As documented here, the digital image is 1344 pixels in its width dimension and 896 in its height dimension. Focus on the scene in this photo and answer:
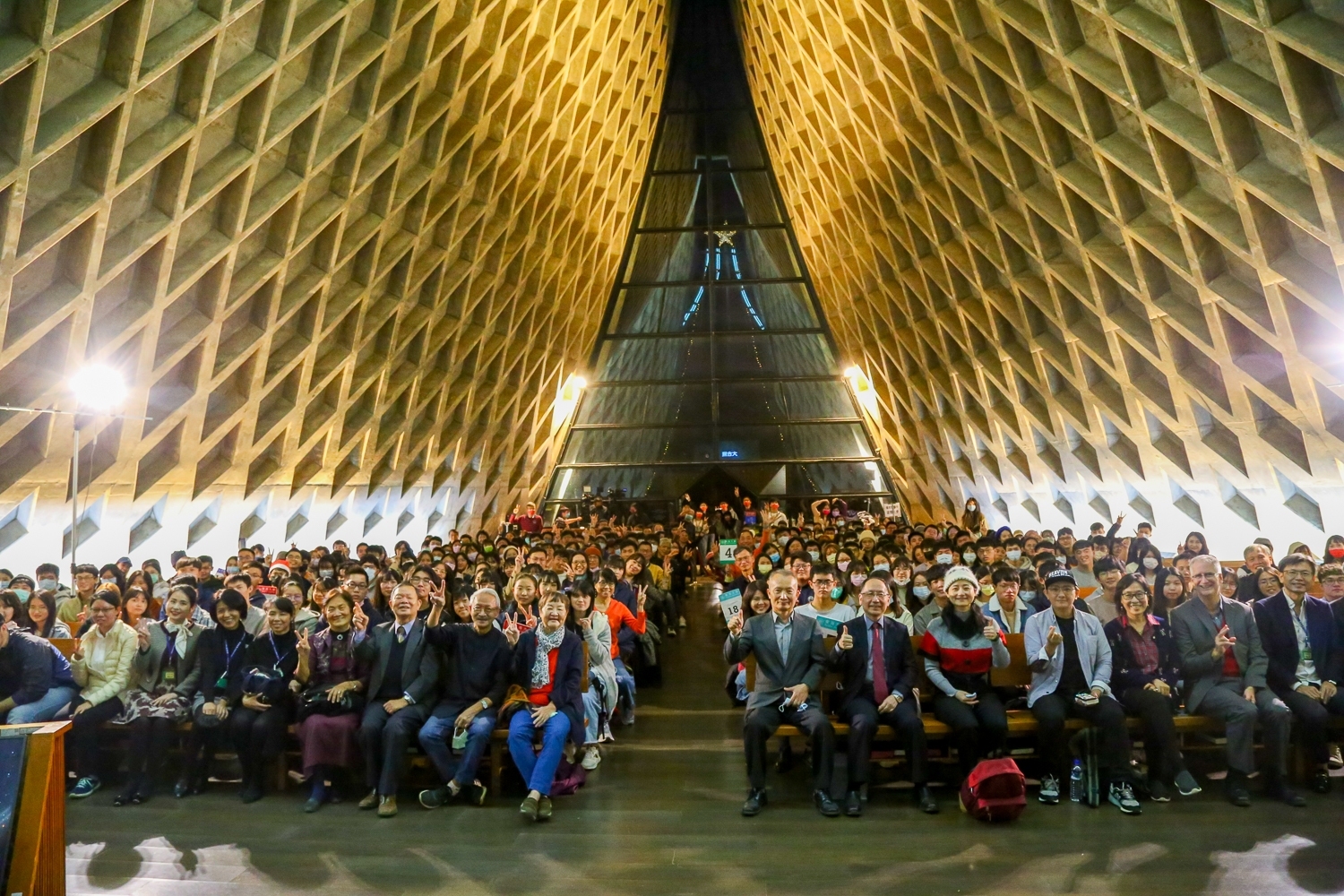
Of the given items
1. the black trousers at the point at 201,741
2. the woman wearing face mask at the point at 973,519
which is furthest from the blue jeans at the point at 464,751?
the woman wearing face mask at the point at 973,519

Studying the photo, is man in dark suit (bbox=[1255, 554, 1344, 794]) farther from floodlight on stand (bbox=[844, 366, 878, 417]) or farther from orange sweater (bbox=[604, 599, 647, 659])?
floodlight on stand (bbox=[844, 366, 878, 417])

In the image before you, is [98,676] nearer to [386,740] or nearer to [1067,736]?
[386,740]

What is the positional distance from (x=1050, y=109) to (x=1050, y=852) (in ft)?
32.1

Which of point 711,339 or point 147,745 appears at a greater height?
point 711,339

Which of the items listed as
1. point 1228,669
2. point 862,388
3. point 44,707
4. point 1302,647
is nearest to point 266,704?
point 44,707

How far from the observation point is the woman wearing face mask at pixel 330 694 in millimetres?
6703

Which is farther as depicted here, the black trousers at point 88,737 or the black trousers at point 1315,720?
the black trousers at point 88,737

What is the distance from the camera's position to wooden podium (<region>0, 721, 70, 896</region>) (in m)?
4.14

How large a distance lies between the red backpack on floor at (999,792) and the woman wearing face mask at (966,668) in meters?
0.52

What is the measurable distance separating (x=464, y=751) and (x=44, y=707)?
310 cm

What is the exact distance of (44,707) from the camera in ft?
22.8

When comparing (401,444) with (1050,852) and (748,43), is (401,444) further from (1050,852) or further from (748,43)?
(1050,852)

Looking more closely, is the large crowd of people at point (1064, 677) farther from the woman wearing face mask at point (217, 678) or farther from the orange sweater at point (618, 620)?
the woman wearing face mask at point (217, 678)

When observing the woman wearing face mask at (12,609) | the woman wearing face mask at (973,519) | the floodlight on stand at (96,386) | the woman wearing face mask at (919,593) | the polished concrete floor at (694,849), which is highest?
the floodlight on stand at (96,386)
